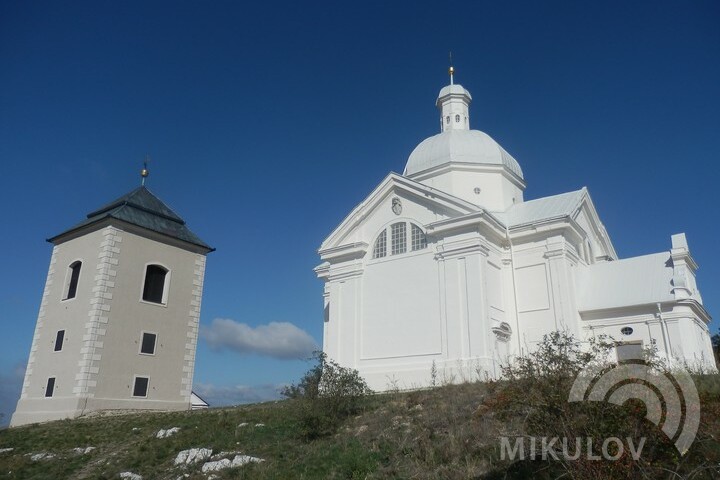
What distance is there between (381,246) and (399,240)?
913mm

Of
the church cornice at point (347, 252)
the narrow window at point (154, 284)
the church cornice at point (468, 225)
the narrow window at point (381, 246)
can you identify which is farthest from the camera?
the narrow window at point (154, 284)

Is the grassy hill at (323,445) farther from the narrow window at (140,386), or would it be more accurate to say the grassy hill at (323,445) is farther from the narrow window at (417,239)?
the narrow window at (417,239)

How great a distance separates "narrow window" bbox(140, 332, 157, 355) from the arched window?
422 inches

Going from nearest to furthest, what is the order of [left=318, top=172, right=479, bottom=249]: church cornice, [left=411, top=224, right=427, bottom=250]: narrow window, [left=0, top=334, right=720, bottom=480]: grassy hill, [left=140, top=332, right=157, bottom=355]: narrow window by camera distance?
[left=0, top=334, right=720, bottom=480]: grassy hill, [left=318, top=172, right=479, bottom=249]: church cornice, [left=411, top=224, right=427, bottom=250]: narrow window, [left=140, top=332, right=157, bottom=355]: narrow window

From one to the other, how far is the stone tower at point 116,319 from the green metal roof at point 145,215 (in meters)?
0.07

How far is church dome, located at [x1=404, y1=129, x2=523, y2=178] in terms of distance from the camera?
1097 inches

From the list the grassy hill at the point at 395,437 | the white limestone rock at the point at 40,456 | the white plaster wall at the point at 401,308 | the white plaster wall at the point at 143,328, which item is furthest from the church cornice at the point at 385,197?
the white limestone rock at the point at 40,456

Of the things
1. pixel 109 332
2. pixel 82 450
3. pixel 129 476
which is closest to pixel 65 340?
pixel 109 332

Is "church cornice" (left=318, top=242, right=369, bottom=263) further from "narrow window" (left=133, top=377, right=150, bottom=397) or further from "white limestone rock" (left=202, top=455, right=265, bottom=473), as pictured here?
"white limestone rock" (left=202, top=455, right=265, bottom=473)

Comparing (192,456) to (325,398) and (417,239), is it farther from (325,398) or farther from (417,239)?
(417,239)

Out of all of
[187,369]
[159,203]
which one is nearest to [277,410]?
[187,369]

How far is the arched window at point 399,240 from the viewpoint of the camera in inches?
929

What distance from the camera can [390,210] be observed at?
24.8 meters

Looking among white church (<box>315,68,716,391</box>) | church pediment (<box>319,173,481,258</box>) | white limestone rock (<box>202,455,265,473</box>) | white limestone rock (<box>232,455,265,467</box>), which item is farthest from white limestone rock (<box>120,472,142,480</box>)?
church pediment (<box>319,173,481,258</box>)
